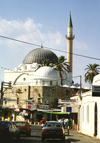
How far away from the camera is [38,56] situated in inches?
3219

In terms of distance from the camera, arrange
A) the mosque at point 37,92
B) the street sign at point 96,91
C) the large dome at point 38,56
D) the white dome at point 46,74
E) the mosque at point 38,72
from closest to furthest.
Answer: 1. the street sign at point 96,91
2. the mosque at point 37,92
3. the white dome at point 46,74
4. the mosque at point 38,72
5. the large dome at point 38,56

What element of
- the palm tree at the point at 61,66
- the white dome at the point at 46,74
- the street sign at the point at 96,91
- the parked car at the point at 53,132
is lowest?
the parked car at the point at 53,132

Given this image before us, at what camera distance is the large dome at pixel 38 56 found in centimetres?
8138

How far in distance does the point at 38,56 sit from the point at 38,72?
16.8 meters

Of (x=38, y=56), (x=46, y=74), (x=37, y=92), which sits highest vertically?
(x=38, y=56)

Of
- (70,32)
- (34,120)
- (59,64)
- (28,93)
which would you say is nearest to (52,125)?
(34,120)

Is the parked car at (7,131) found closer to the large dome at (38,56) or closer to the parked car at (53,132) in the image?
the parked car at (53,132)

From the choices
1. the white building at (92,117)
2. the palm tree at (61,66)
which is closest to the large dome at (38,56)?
the palm tree at (61,66)

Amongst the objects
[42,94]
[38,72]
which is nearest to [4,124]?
[42,94]

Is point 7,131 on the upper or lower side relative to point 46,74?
lower

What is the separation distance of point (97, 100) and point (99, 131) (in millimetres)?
2355

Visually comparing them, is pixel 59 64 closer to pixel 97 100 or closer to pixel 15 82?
pixel 15 82

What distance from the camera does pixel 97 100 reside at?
21.1 m

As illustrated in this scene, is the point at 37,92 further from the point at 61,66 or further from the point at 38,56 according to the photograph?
the point at 38,56
